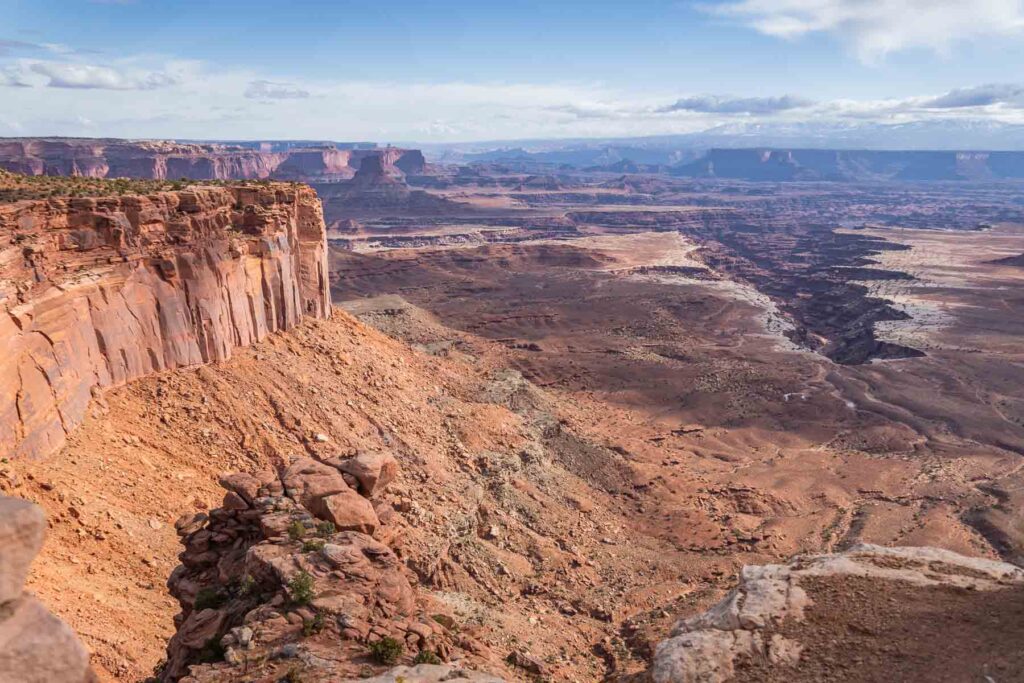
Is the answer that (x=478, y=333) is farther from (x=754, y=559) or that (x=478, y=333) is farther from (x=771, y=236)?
(x=771, y=236)

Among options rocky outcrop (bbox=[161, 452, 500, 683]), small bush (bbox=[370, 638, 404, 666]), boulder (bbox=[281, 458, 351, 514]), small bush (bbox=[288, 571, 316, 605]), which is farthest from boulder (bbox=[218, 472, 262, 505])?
small bush (bbox=[370, 638, 404, 666])

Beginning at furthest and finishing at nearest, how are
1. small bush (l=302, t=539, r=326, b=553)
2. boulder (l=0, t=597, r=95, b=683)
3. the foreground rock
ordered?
small bush (l=302, t=539, r=326, b=553), the foreground rock, boulder (l=0, t=597, r=95, b=683)

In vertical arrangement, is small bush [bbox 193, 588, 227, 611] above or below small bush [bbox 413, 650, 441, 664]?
above

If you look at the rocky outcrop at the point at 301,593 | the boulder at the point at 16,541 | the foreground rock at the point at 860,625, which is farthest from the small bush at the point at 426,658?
the boulder at the point at 16,541

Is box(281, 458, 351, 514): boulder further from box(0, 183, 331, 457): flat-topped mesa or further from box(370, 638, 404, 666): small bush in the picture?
box(0, 183, 331, 457): flat-topped mesa

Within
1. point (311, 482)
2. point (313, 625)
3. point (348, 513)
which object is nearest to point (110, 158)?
point (311, 482)
